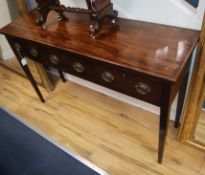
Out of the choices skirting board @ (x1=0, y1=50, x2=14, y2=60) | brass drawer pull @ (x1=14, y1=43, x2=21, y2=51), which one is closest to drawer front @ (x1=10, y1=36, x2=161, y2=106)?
brass drawer pull @ (x1=14, y1=43, x2=21, y2=51)

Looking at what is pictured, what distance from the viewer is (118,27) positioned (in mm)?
1125

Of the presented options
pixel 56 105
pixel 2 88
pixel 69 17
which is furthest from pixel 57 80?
pixel 69 17

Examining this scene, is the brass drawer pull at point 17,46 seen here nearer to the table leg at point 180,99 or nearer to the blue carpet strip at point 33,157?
the blue carpet strip at point 33,157

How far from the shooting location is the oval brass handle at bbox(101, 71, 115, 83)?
983 millimetres

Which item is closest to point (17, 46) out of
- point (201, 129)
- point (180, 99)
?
point (180, 99)

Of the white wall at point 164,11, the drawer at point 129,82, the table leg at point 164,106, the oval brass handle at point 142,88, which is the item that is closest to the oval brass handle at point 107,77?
the drawer at point 129,82

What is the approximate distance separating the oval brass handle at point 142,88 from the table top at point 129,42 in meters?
0.09

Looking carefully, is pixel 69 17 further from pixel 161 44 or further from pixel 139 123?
pixel 139 123

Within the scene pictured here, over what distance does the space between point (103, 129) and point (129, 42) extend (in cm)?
74

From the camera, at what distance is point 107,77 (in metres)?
1.01

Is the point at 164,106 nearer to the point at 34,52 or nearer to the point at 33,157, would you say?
the point at 34,52

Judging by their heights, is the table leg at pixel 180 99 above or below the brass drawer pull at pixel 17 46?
below

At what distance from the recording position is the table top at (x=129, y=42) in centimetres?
85

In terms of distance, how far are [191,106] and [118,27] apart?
22.4 inches
